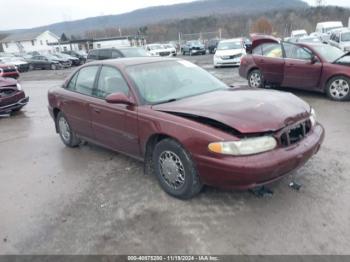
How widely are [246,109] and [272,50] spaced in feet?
21.7

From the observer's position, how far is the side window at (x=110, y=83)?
4266mm

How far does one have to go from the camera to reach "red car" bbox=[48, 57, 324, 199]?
3.13 metres

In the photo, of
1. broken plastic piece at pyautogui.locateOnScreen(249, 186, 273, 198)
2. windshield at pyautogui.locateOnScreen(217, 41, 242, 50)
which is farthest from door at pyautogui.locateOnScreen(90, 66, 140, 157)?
windshield at pyautogui.locateOnScreen(217, 41, 242, 50)

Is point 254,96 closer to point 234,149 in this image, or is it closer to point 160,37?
point 234,149

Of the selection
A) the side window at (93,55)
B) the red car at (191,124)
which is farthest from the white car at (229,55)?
the red car at (191,124)

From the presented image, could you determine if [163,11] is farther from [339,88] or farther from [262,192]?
[262,192]

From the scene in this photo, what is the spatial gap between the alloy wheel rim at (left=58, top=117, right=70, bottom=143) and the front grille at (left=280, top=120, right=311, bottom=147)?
152 inches

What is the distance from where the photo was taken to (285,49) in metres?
8.94

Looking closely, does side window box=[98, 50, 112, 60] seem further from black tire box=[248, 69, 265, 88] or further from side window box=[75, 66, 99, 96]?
side window box=[75, 66, 99, 96]

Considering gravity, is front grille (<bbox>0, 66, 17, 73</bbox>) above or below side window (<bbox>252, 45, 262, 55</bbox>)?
below

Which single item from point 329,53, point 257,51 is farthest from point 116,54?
point 329,53

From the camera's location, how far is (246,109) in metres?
3.40

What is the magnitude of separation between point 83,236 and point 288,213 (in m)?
2.09

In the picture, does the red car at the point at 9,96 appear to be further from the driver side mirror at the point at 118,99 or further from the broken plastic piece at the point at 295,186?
the broken plastic piece at the point at 295,186
